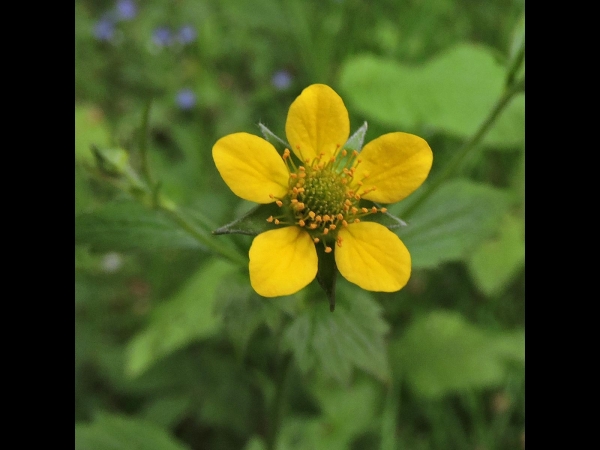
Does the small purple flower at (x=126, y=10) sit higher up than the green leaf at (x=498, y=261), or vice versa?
the small purple flower at (x=126, y=10)

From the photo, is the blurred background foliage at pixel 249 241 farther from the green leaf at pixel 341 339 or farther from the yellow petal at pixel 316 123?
the yellow petal at pixel 316 123

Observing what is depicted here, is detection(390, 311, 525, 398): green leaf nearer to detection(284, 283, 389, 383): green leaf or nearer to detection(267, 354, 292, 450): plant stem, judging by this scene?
detection(267, 354, 292, 450): plant stem

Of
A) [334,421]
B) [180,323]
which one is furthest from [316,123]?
[334,421]

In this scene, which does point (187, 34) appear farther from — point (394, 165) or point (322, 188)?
point (394, 165)

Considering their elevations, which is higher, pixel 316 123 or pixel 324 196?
pixel 316 123

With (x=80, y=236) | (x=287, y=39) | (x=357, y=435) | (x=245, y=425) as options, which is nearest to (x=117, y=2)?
(x=287, y=39)

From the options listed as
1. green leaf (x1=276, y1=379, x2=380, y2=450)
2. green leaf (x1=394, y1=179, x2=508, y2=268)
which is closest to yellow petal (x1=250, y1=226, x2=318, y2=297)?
green leaf (x1=394, y1=179, x2=508, y2=268)

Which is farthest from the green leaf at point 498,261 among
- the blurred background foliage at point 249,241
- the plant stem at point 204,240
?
the plant stem at point 204,240
